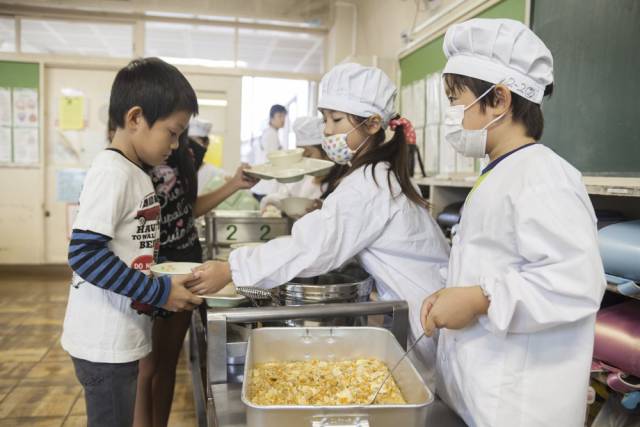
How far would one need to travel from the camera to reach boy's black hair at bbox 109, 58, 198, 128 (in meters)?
1.17

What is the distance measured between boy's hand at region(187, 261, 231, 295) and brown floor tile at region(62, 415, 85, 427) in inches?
56.0

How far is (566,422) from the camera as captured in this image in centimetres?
79

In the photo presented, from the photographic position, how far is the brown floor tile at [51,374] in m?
2.47

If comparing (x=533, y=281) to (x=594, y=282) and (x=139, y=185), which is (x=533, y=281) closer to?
(x=594, y=282)

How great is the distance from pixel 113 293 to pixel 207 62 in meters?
4.24

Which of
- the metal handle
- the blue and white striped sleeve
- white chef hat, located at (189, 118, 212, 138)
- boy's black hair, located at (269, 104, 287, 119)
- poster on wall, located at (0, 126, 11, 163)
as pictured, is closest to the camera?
the metal handle

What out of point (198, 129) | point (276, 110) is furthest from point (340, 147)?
point (276, 110)

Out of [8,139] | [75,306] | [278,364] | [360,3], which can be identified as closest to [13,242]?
[8,139]

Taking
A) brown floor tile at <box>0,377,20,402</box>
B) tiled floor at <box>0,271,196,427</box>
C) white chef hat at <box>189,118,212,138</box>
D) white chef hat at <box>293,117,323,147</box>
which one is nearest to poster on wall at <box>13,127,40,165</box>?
tiled floor at <box>0,271,196,427</box>

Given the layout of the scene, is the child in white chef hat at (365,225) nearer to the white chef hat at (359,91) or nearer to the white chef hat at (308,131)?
the white chef hat at (359,91)

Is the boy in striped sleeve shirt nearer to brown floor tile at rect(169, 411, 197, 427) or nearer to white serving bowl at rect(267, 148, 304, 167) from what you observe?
white serving bowl at rect(267, 148, 304, 167)

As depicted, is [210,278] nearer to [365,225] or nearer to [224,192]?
[365,225]

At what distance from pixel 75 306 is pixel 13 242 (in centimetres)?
449

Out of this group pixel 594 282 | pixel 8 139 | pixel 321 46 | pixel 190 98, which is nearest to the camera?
pixel 594 282
